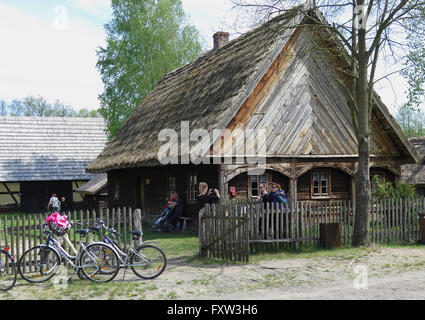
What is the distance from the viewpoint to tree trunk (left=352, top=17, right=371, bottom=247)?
1252cm

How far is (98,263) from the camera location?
30.1ft

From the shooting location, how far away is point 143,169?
21922 millimetres

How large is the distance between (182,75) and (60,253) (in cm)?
1576

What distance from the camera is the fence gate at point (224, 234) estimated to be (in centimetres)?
1092

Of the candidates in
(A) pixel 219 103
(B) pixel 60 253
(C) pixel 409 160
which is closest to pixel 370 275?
(B) pixel 60 253

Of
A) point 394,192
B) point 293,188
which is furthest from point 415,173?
point 293,188

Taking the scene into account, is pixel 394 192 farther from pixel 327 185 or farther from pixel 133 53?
pixel 133 53

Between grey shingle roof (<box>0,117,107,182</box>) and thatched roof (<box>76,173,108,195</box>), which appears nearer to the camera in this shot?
thatched roof (<box>76,173,108,195</box>)

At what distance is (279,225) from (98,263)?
507cm

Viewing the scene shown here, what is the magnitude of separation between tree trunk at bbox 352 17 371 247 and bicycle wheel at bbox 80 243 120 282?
6539 millimetres

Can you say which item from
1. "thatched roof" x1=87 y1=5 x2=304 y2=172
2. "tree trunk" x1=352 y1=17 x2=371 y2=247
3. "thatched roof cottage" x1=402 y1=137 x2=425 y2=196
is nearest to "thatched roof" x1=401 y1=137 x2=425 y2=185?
"thatched roof cottage" x1=402 y1=137 x2=425 y2=196

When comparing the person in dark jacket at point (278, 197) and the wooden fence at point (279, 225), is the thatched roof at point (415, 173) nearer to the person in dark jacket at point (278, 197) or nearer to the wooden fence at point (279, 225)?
the wooden fence at point (279, 225)

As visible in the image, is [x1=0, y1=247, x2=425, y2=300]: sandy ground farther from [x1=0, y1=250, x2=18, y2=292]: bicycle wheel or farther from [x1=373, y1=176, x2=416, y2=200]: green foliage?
[x1=373, y1=176, x2=416, y2=200]: green foliage

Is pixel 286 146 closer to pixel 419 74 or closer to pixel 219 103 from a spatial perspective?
pixel 219 103
